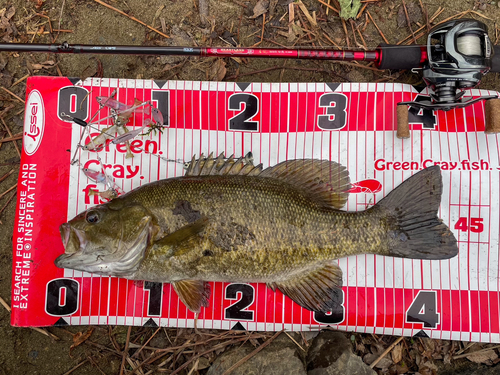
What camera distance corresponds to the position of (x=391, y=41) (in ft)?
10.3

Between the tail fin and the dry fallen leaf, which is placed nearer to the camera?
the tail fin

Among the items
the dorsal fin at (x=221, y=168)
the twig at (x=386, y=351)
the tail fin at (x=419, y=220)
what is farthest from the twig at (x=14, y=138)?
the twig at (x=386, y=351)

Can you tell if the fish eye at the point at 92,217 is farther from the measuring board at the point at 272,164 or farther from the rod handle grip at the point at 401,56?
the rod handle grip at the point at 401,56

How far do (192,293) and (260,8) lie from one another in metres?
2.68

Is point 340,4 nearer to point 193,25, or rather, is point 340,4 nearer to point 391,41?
point 391,41

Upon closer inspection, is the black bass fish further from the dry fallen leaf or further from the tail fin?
the dry fallen leaf

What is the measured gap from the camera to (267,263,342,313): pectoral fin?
273 centimetres

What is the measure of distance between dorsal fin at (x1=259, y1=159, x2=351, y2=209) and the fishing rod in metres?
0.89

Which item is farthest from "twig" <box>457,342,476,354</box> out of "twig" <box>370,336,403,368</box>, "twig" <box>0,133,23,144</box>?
"twig" <box>0,133,23,144</box>

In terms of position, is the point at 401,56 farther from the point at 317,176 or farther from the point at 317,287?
the point at 317,287

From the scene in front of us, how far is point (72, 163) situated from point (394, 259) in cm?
303

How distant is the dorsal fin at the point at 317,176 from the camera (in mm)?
2713

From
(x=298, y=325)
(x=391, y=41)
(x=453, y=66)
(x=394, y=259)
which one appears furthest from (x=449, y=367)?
(x=391, y=41)

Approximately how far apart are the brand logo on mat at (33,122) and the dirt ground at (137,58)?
0.21 meters
